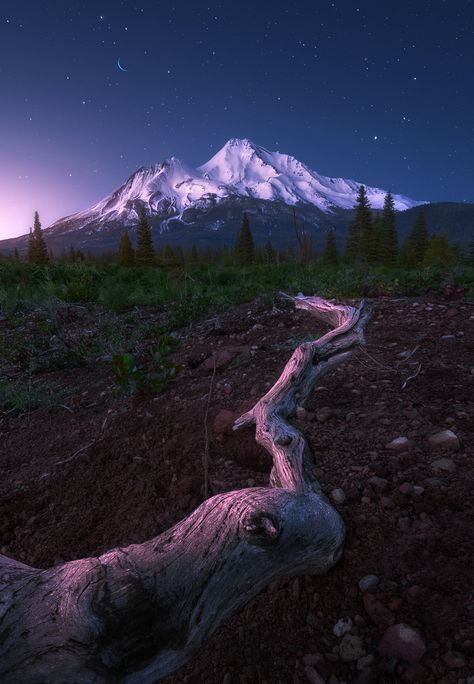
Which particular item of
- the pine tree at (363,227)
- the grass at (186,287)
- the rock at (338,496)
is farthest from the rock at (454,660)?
the pine tree at (363,227)

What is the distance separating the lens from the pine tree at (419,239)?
40500 millimetres

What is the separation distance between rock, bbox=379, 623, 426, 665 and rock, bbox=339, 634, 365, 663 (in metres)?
0.07

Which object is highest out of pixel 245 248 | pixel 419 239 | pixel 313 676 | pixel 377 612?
pixel 245 248

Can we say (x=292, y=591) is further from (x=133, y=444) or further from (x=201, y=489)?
(x=133, y=444)

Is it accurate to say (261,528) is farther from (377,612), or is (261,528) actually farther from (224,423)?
(224,423)

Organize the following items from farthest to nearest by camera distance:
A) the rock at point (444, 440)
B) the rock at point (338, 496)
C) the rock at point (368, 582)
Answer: the rock at point (444, 440) < the rock at point (338, 496) < the rock at point (368, 582)

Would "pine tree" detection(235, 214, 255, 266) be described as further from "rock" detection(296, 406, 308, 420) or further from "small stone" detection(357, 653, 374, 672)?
"small stone" detection(357, 653, 374, 672)

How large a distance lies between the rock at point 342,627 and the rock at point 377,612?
81 millimetres

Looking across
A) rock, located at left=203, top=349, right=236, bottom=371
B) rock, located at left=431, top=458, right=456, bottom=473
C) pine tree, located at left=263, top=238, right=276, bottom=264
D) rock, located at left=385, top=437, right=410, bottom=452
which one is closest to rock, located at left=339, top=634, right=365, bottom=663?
rock, located at left=431, top=458, right=456, bottom=473

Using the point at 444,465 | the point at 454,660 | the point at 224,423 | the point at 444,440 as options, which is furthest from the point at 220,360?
the point at 454,660

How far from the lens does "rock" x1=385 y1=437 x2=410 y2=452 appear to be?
244 centimetres

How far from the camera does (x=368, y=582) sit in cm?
162

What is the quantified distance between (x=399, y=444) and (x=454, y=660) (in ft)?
4.16

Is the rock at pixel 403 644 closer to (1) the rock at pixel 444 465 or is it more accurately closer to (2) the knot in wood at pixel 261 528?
(2) the knot in wood at pixel 261 528
